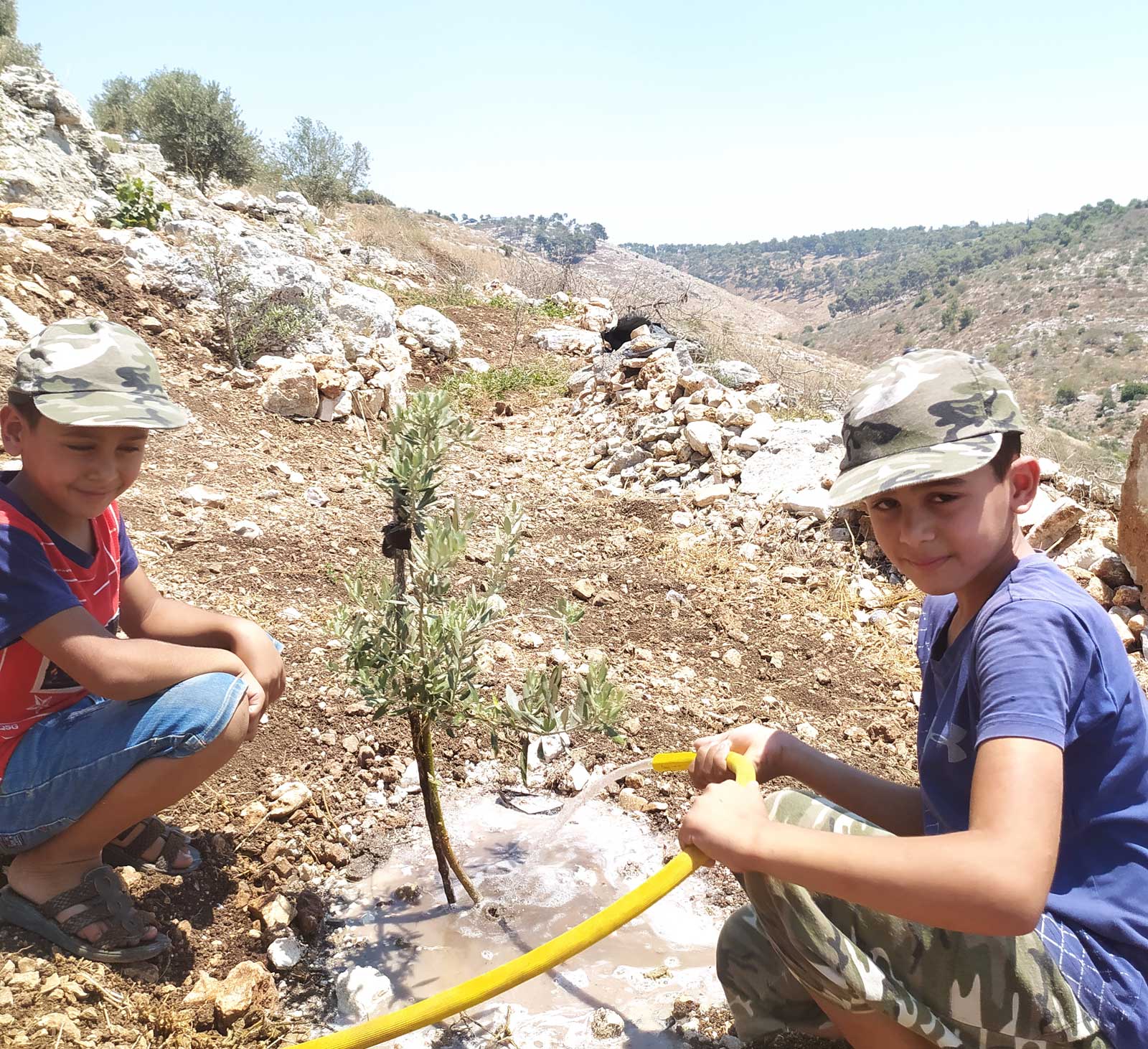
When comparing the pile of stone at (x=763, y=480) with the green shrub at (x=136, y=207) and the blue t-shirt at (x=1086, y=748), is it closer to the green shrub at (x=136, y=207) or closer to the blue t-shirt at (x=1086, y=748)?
the blue t-shirt at (x=1086, y=748)

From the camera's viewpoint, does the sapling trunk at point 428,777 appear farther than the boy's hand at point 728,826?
Yes

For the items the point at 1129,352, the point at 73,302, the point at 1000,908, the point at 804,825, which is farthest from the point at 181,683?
the point at 1129,352

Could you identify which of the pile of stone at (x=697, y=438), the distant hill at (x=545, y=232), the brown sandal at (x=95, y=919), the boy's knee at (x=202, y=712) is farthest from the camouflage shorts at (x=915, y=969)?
the distant hill at (x=545, y=232)

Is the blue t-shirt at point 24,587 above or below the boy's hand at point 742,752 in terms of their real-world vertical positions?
above

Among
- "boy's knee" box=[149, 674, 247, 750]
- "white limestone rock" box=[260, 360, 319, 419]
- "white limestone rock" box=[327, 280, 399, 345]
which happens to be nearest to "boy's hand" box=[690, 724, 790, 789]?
→ "boy's knee" box=[149, 674, 247, 750]

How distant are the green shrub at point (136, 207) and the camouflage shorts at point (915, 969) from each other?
754 cm

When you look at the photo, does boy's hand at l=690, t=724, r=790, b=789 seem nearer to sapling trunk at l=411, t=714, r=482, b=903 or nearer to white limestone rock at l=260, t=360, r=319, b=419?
sapling trunk at l=411, t=714, r=482, b=903

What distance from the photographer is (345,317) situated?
7598 millimetres

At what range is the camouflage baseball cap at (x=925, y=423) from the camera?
1.31 m

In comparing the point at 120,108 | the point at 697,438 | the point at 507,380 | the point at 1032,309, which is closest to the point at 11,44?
the point at 120,108

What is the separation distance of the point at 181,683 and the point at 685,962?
1.46m

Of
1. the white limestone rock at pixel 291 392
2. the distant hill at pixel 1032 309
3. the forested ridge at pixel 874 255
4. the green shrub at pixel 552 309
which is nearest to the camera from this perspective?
the white limestone rock at pixel 291 392

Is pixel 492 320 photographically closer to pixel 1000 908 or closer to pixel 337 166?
pixel 1000 908

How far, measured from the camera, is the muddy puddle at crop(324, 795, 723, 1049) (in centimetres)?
205
